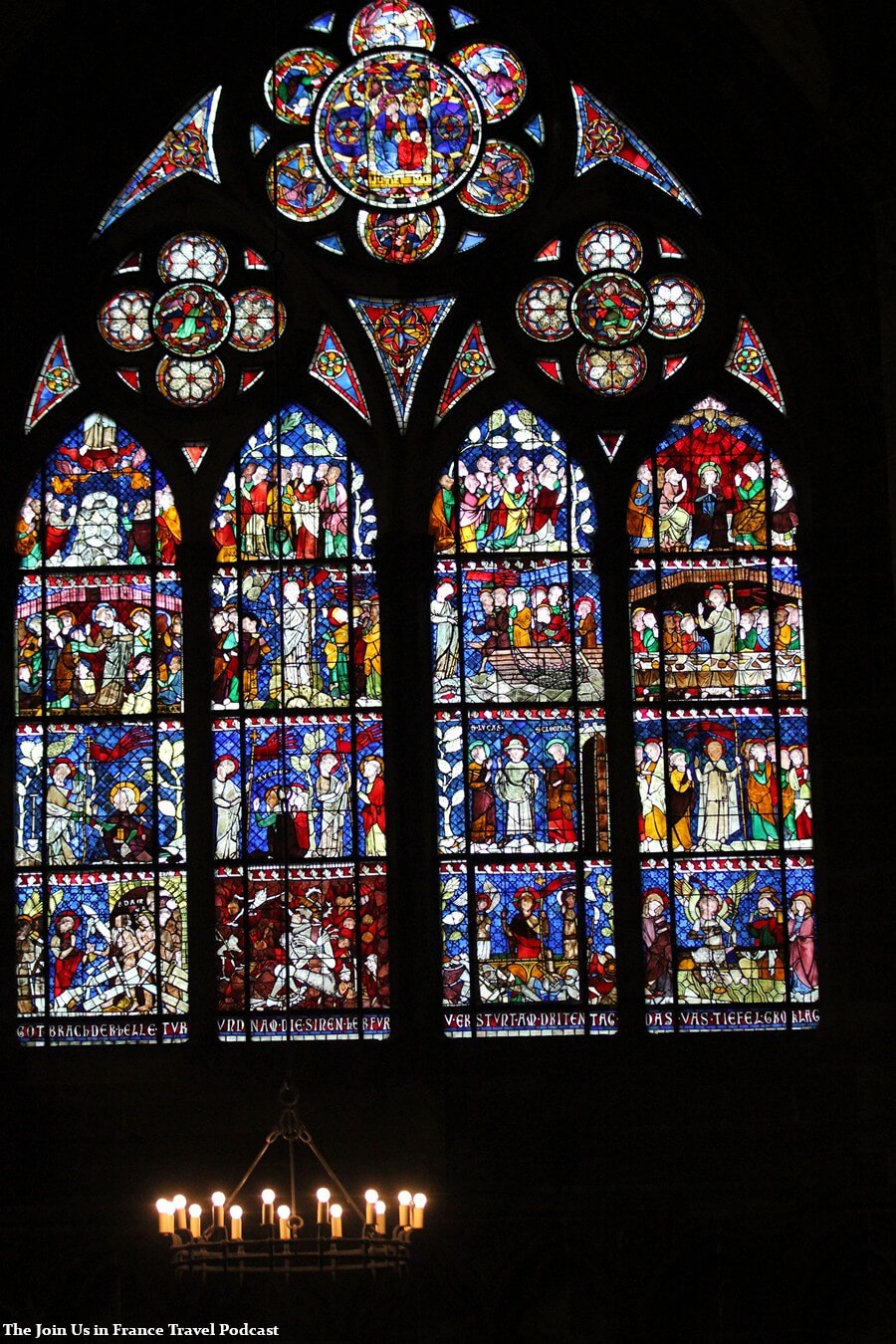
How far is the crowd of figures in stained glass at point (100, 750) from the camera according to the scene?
14.0 meters

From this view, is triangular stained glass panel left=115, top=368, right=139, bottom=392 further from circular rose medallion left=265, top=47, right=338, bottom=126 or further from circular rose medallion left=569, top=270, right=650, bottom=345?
circular rose medallion left=569, top=270, right=650, bottom=345

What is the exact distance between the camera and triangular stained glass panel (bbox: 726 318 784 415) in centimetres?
1454

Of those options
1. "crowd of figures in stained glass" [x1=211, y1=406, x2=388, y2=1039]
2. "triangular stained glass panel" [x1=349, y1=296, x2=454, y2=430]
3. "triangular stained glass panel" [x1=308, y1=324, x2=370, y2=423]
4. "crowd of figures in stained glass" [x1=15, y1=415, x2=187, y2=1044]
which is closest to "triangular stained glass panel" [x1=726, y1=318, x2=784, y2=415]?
"triangular stained glass panel" [x1=349, y1=296, x2=454, y2=430]

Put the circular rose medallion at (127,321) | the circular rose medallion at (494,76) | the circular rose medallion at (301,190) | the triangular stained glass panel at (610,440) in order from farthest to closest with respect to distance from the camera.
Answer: the circular rose medallion at (494,76) < the circular rose medallion at (301,190) < the circular rose medallion at (127,321) < the triangular stained glass panel at (610,440)

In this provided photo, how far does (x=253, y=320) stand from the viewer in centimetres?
1474

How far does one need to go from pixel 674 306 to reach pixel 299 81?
8.35 ft

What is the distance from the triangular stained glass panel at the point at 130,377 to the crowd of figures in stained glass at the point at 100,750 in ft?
0.84

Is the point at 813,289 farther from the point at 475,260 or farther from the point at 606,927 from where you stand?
the point at 606,927

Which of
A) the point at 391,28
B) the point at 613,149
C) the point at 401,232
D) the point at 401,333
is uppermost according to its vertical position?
the point at 391,28

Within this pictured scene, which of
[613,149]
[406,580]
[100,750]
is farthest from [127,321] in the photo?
[613,149]

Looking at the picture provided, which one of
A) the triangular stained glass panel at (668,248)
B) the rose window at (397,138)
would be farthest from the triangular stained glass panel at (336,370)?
the triangular stained glass panel at (668,248)

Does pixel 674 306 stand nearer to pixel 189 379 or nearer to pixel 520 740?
pixel 520 740

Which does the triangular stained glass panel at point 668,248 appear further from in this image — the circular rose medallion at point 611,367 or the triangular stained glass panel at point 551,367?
the triangular stained glass panel at point 551,367

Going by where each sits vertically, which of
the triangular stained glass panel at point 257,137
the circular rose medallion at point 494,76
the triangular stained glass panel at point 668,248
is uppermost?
the circular rose medallion at point 494,76
